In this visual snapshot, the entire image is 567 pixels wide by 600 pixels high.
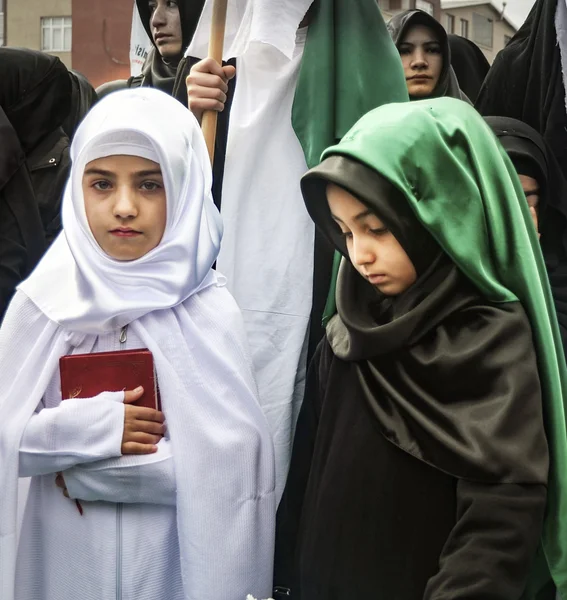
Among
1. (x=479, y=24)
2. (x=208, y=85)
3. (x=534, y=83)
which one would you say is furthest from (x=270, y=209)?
(x=479, y=24)

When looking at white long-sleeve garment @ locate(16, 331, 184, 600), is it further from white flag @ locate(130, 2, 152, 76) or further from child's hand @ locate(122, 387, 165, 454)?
white flag @ locate(130, 2, 152, 76)

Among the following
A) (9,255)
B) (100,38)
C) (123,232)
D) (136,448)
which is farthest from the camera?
(100,38)

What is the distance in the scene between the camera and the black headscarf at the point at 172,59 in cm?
364

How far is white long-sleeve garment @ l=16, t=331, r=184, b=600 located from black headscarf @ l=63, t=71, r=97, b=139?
260cm

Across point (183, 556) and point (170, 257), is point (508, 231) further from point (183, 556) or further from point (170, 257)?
point (183, 556)

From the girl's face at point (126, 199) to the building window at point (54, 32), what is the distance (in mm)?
18125

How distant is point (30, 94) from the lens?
12.6 ft

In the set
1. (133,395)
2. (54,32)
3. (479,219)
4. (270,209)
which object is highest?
(54,32)

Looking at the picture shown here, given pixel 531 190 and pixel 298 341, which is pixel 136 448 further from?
pixel 531 190

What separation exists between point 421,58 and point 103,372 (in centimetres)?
224

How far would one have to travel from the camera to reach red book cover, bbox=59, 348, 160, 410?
2.14 meters

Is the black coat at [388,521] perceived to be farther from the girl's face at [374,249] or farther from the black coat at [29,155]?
the black coat at [29,155]

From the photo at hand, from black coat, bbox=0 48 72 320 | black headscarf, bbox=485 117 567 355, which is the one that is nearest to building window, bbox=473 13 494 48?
black coat, bbox=0 48 72 320

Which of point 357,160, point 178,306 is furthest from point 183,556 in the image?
point 357,160
